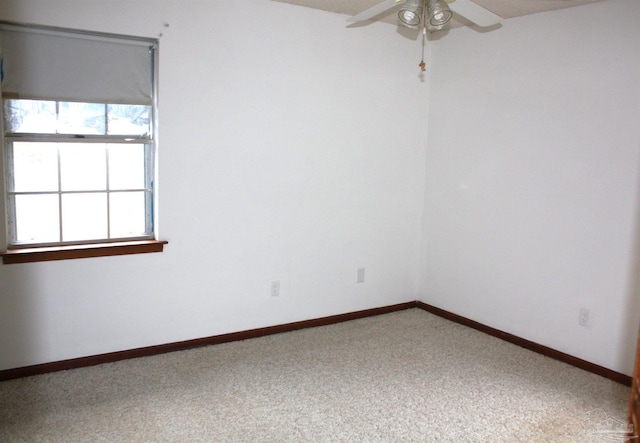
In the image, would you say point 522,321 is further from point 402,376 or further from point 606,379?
point 402,376

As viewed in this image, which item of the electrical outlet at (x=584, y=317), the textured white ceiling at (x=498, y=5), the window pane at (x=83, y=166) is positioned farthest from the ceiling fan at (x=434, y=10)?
the electrical outlet at (x=584, y=317)

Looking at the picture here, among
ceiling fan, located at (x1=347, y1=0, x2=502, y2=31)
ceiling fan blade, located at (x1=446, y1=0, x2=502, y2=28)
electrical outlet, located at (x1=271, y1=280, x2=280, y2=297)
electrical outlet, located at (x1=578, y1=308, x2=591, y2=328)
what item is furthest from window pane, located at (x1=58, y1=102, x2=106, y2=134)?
electrical outlet, located at (x1=578, y1=308, x2=591, y2=328)

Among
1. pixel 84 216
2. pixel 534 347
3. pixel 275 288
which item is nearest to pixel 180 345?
pixel 275 288

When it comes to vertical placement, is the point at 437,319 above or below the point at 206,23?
below

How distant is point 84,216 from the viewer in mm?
3398

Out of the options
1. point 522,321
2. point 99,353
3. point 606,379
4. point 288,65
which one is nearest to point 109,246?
point 99,353

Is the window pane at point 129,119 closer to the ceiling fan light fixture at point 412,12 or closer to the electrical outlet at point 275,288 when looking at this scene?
the electrical outlet at point 275,288

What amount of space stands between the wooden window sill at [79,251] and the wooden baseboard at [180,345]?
646mm

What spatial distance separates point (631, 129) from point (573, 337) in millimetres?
1403

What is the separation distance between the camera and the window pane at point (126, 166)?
11.3 ft

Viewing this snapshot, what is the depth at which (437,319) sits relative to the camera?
4.57 metres

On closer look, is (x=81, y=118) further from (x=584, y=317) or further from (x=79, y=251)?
(x=584, y=317)

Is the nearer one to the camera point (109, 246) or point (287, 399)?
point (287, 399)

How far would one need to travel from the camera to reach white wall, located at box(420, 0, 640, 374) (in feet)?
11.1
